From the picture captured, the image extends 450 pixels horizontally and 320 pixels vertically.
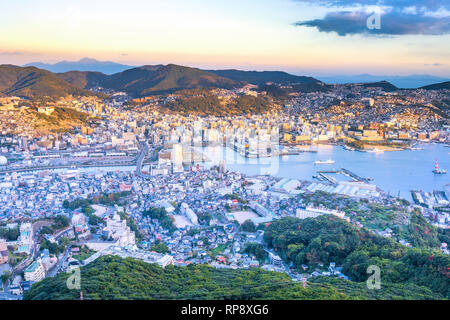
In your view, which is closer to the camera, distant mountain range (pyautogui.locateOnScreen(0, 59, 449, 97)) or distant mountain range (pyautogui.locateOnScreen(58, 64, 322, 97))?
distant mountain range (pyautogui.locateOnScreen(0, 59, 449, 97))

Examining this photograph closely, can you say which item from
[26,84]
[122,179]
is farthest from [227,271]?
[26,84]

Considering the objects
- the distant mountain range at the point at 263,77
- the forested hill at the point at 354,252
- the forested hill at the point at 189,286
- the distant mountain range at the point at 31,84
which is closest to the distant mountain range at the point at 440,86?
the distant mountain range at the point at 263,77

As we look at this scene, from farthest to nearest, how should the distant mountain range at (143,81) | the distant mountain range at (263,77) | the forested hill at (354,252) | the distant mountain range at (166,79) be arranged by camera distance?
the distant mountain range at (263,77)
the distant mountain range at (166,79)
the distant mountain range at (143,81)
the forested hill at (354,252)

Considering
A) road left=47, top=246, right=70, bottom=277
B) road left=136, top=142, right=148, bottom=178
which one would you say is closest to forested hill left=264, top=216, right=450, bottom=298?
road left=47, top=246, right=70, bottom=277

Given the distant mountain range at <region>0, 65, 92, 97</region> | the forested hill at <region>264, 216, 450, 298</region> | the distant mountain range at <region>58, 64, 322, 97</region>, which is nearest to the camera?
the forested hill at <region>264, 216, 450, 298</region>

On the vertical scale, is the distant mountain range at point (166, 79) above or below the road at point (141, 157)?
above

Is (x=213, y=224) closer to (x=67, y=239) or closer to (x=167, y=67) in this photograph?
(x=67, y=239)

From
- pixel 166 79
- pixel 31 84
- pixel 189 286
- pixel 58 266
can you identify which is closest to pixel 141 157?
pixel 58 266

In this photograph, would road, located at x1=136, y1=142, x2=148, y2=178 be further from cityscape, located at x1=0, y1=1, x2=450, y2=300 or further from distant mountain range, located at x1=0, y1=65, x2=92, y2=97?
distant mountain range, located at x1=0, y1=65, x2=92, y2=97

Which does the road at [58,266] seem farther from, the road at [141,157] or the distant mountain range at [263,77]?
the distant mountain range at [263,77]
